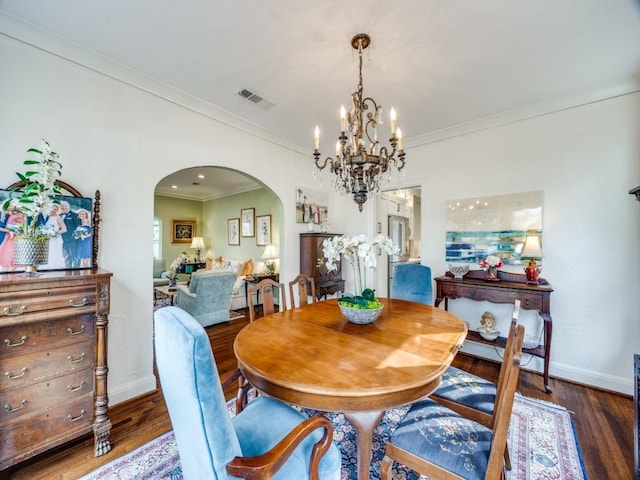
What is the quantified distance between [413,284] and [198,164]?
8.54 feet

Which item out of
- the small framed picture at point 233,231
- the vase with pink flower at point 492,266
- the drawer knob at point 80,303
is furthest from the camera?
the small framed picture at point 233,231

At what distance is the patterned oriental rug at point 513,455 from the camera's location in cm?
155

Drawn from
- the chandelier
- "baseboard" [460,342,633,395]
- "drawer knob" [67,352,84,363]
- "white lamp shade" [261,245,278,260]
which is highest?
the chandelier

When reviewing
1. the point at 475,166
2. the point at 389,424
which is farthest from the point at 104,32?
the point at 475,166

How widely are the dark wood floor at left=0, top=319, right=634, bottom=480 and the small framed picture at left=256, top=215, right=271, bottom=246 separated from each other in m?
3.88

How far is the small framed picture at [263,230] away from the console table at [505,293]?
428 centimetres

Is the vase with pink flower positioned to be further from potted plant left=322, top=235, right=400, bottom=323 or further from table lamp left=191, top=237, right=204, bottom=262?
table lamp left=191, top=237, right=204, bottom=262

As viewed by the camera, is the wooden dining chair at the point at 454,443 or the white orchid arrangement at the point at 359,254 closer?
the wooden dining chair at the point at 454,443

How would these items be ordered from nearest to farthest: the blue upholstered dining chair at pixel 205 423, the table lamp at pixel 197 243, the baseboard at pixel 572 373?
the blue upholstered dining chair at pixel 205 423, the baseboard at pixel 572 373, the table lamp at pixel 197 243

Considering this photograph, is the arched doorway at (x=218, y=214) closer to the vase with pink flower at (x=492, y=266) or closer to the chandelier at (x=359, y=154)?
the chandelier at (x=359, y=154)

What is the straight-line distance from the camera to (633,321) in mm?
2396

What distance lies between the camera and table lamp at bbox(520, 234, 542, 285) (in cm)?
265

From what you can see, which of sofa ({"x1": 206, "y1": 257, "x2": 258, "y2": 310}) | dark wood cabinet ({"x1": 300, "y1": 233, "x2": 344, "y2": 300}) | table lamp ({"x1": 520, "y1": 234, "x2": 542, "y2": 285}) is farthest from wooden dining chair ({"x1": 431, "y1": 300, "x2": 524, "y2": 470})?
sofa ({"x1": 206, "y1": 257, "x2": 258, "y2": 310})

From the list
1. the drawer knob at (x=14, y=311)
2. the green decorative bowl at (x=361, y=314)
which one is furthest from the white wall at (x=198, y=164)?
the green decorative bowl at (x=361, y=314)
